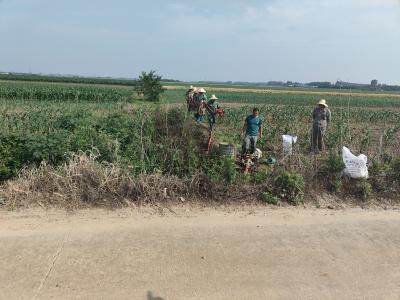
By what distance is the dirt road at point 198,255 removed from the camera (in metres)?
3.71

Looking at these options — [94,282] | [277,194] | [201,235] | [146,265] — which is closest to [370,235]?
[277,194]

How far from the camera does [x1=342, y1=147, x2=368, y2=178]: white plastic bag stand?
6961 mm

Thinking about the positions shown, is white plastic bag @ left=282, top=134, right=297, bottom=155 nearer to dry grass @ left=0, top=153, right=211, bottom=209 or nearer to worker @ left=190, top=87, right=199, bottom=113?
dry grass @ left=0, top=153, right=211, bottom=209

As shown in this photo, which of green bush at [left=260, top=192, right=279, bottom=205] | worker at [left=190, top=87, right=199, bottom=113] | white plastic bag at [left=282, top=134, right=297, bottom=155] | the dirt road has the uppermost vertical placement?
worker at [left=190, top=87, right=199, bottom=113]

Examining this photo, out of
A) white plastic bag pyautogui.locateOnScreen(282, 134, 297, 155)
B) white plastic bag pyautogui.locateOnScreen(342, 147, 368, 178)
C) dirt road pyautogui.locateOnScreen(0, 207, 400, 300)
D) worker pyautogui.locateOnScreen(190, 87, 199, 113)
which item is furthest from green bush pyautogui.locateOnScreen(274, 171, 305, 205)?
worker pyautogui.locateOnScreen(190, 87, 199, 113)

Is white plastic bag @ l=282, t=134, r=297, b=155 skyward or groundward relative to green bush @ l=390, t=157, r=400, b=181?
skyward

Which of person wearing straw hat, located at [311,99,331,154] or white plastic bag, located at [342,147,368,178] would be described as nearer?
white plastic bag, located at [342,147,368,178]

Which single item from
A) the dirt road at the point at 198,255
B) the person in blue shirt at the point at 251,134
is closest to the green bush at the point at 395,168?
the dirt road at the point at 198,255

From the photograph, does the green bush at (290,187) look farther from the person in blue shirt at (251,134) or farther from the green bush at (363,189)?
the person in blue shirt at (251,134)

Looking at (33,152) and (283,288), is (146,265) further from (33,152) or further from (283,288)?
(33,152)

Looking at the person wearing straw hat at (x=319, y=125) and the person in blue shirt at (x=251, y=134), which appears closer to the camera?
the person in blue shirt at (x=251, y=134)

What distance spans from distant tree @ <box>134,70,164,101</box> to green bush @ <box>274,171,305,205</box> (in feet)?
89.6

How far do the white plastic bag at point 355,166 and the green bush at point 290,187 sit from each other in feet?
3.44

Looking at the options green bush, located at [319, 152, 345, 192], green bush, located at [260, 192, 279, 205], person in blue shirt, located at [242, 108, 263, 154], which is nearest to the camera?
green bush, located at [260, 192, 279, 205]
